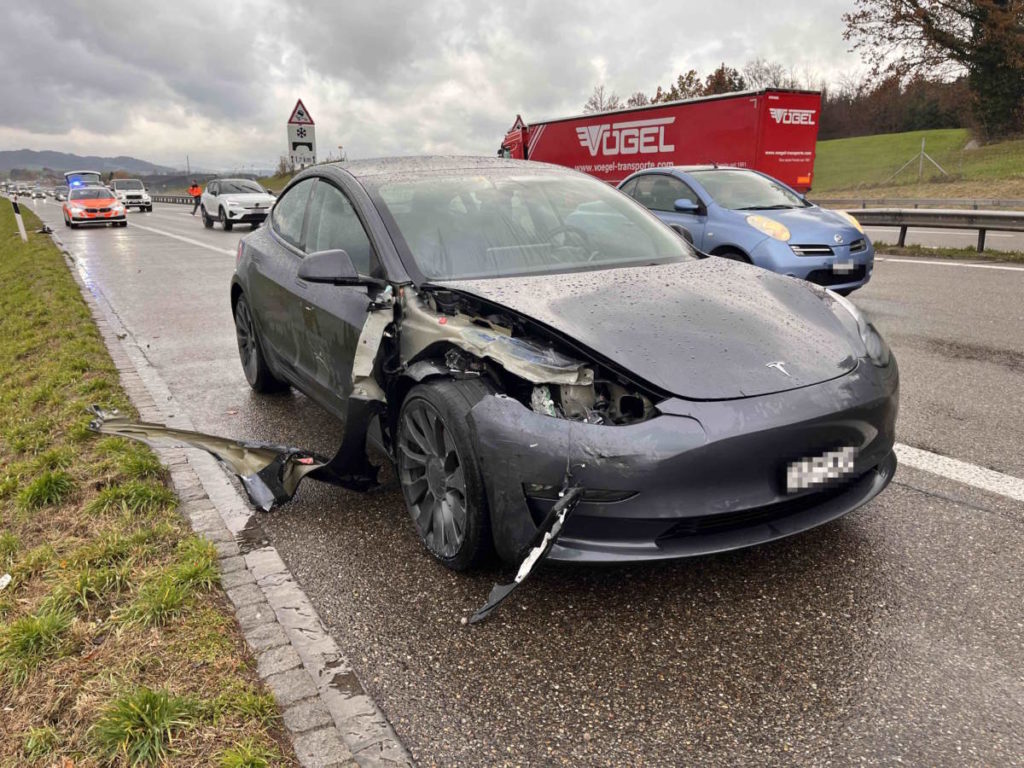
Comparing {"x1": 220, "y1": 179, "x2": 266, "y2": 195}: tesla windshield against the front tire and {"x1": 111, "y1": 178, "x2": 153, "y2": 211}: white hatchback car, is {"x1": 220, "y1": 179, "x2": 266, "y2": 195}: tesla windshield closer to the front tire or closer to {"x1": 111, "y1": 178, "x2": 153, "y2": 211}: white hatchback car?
{"x1": 111, "y1": 178, "x2": 153, "y2": 211}: white hatchback car

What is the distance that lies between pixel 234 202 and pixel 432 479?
2274cm

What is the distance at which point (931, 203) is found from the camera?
22625 mm

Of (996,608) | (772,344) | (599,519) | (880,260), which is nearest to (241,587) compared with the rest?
(599,519)

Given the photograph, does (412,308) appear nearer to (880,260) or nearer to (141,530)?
(141,530)

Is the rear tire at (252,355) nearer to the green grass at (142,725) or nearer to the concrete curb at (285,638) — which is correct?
the concrete curb at (285,638)

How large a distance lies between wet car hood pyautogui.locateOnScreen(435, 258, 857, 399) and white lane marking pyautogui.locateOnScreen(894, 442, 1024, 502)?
119 cm

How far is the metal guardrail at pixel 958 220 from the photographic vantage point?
12.0 m

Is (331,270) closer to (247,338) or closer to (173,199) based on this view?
(247,338)

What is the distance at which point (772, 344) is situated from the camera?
2893 mm

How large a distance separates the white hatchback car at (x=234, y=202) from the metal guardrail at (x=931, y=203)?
52.7ft

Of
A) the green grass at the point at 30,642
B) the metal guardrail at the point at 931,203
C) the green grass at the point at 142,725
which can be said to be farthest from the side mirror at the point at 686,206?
the metal guardrail at the point at 931,203

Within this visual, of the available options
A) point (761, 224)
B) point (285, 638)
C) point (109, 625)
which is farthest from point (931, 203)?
point (109, 625)

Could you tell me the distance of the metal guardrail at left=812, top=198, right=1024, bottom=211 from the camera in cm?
1816

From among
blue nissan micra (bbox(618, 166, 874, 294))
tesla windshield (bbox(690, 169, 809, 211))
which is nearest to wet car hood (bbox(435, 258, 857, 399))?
blue nissan micra (bbox(618, 166, 874, 294))
